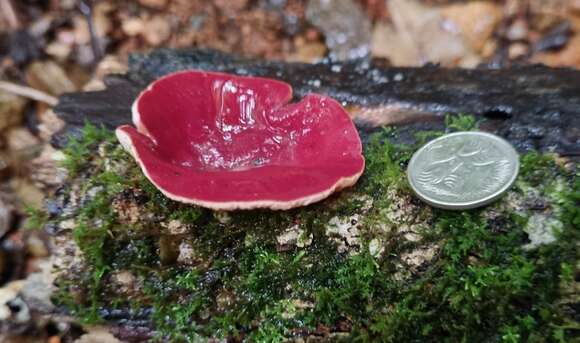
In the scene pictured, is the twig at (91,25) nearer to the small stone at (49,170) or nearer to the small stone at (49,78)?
the small stone at (49,78)

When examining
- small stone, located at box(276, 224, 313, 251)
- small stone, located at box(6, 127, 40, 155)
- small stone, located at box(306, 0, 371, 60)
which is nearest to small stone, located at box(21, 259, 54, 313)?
small stone, located at box(276, 224, 313, 251)

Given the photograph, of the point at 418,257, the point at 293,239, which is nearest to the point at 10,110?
the point at 293,239

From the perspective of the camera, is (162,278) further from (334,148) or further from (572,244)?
(572,244)

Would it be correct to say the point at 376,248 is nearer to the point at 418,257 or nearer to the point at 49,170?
the point at 418,257

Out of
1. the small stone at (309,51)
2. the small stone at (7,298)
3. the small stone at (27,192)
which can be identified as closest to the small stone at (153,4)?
the small stone at (309,51)

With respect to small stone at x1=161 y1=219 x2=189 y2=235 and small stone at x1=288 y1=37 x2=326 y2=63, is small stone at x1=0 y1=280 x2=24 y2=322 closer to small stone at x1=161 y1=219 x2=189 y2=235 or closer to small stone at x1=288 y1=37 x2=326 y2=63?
small stone at x1=161 y1=219 x2=189 y2=235

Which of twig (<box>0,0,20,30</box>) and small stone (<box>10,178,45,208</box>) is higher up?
twig (<box>0,0,20,30</box>)
